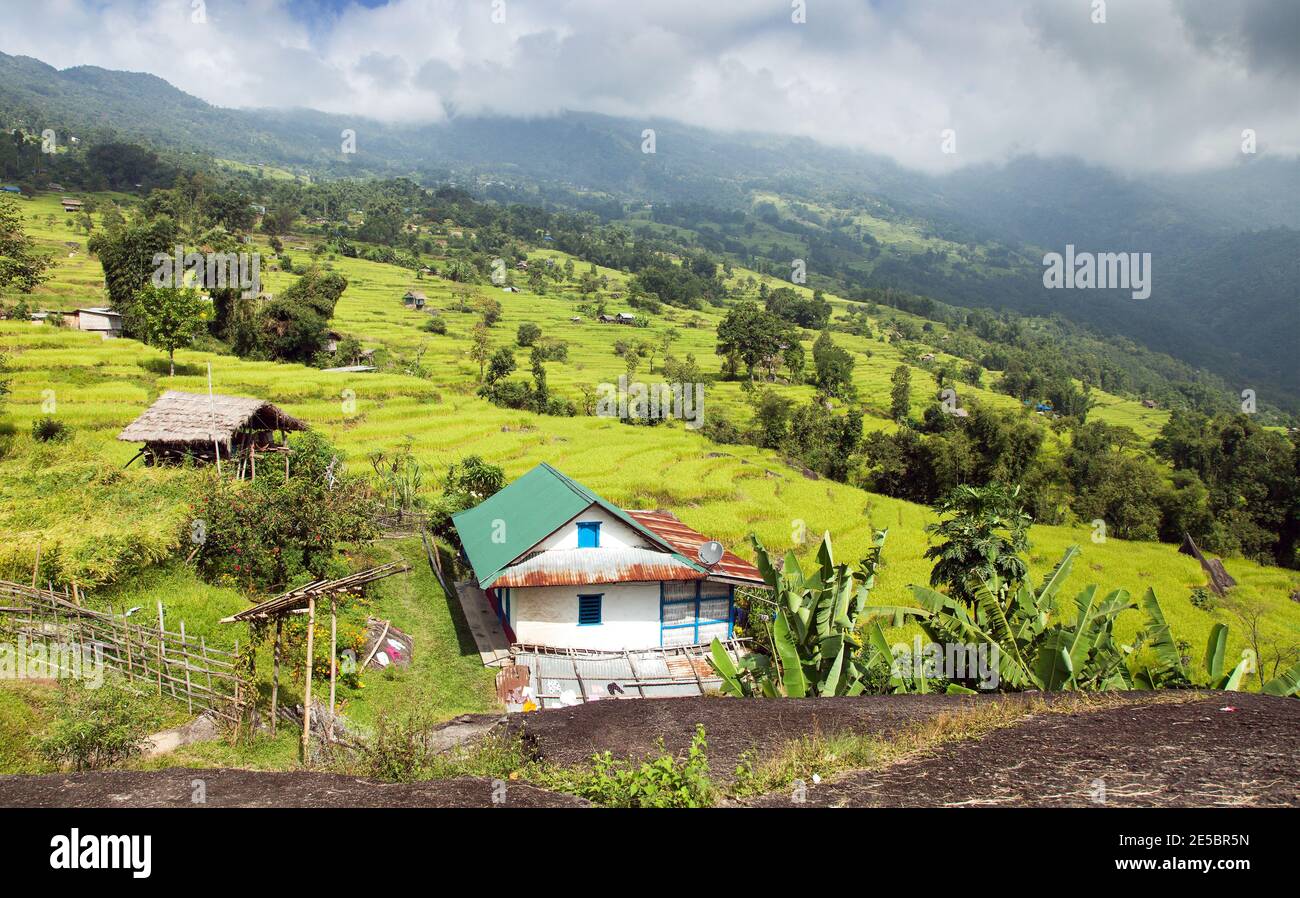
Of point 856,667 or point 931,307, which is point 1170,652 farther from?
point 931,307

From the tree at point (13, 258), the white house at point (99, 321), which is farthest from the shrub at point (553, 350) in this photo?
the tree at point (13, 258)

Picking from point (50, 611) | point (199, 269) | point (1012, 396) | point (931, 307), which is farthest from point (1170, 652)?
point (931, 307)

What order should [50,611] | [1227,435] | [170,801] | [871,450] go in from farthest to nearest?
[1227,435] < [871,450] < [50,611] < [170,801]

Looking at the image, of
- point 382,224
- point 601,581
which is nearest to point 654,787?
point 601,581

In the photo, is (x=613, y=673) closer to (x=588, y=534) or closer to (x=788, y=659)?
(x=588, y=534)

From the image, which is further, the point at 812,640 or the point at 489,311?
the point at 489,311

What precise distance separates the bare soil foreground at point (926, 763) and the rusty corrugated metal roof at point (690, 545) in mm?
8038

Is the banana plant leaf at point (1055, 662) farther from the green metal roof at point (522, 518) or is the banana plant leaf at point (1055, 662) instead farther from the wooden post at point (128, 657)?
the wooden post at point (128, 657)

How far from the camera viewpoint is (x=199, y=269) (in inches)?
1715

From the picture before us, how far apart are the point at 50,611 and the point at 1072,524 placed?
133ft

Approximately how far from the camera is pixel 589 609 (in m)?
16.8

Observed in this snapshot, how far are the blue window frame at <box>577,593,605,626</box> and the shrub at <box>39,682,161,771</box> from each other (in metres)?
8.60

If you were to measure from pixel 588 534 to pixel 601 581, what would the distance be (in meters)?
1.14
